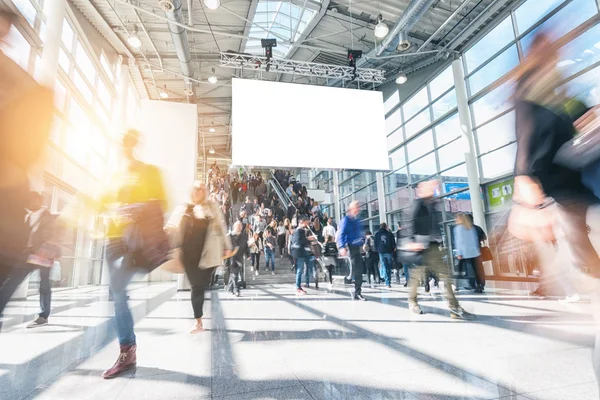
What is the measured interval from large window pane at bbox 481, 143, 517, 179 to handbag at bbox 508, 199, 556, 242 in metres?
9.00

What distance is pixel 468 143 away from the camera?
9.98 metres

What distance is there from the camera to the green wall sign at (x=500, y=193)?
8.87 m

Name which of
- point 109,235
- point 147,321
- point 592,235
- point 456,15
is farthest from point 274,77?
point 592,235

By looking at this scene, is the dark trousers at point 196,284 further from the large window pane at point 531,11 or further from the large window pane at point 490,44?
the large window pane at point 490,44

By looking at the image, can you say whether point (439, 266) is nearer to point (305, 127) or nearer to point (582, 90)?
point (582, 90)

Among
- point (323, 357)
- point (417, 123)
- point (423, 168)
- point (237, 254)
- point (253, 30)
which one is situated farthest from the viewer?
point (417, 123)

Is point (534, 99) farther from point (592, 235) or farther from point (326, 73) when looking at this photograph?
point (326, 73)

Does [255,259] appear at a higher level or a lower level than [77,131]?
lower

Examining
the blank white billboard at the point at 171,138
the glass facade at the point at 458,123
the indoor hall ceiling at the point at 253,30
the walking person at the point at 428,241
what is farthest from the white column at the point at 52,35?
the glass facade at the point at 458,123

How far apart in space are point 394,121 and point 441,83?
2977 mm

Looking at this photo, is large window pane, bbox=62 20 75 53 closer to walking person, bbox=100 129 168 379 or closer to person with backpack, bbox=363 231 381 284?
walking person, bbox=100 129 168 379

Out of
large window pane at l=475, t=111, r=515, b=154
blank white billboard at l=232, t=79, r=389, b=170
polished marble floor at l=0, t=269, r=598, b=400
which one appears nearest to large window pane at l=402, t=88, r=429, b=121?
blank white billboard at l=232, t=79, r=389, b=170

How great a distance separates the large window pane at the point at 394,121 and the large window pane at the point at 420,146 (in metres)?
1.39

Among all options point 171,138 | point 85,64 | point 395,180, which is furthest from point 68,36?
point 395,180
